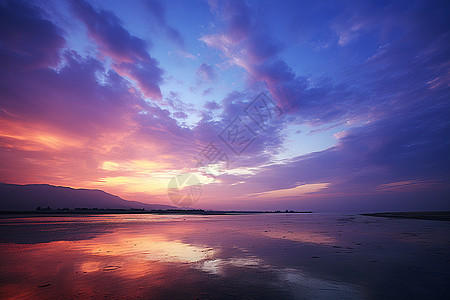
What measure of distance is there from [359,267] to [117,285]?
9.14m

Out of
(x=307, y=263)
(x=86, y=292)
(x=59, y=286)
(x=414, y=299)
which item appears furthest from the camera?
(x=307, y=263)

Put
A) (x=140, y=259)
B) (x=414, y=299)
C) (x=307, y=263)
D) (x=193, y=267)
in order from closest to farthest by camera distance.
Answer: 1. (x=414, y=299)
2. (x=193, y=267)
3. (x=307, y=263)
4. (x=140, y=259)

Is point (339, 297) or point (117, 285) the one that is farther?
point (117, 285)

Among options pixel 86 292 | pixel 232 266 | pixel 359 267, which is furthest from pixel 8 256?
pixel 359 267

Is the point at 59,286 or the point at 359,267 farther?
the point at 359,267

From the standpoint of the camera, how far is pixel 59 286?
6.20m

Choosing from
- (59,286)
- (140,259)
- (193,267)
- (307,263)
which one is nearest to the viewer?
(59,286)

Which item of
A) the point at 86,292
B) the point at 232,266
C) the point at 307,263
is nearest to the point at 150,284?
the point at 86,292

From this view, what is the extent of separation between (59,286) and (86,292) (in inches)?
49.0

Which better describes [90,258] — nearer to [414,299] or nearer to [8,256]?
[8,256]

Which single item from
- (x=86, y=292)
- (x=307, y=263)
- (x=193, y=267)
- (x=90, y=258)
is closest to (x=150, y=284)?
(x=86, y=292)

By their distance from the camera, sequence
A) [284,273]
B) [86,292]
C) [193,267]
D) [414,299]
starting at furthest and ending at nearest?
1. [193,267]
2. [284,273]
3. [86,292]
4. [414,299]

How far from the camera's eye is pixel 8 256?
33.2 feet

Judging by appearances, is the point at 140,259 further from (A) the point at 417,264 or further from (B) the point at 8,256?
(A) the point at 417,264
